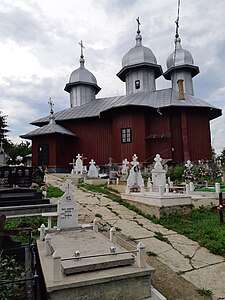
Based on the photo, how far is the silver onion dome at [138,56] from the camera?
25922 millimetres

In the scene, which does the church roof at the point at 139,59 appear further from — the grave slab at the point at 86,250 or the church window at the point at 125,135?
the grave slab at the point at 86,250

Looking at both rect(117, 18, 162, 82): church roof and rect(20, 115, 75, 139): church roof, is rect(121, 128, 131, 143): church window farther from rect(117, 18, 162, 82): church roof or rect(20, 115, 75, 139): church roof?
rect(117, 18, 162, 82): church roof

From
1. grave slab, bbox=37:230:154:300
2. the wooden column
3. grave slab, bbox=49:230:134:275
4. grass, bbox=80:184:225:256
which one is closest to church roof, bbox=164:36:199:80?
the wooden column

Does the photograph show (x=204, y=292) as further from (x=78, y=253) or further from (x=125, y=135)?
(x=125, y=135)

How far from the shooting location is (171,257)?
5359 mm

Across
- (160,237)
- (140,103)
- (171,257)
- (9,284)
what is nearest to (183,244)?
(160,237)

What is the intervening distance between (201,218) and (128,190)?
3.41m

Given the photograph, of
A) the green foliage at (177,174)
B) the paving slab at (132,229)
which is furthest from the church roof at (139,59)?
the paving slab at (132,229)

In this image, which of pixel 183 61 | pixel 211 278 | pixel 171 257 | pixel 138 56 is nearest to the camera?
pixel 211 278

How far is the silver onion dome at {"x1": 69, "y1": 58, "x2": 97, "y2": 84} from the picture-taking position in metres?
28.9

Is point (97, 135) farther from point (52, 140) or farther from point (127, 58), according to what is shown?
point (127, 58)

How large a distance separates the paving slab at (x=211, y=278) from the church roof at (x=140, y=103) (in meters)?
16.7

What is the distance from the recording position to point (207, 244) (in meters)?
5.86

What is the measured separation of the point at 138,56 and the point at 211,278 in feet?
79.5
